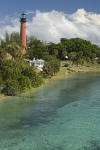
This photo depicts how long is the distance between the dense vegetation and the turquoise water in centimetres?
326

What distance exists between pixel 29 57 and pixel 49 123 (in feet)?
187

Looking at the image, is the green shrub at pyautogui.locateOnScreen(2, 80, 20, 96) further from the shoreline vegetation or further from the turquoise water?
the turquoise water

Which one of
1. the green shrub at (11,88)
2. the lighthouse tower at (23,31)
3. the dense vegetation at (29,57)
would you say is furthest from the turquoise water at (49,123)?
the lighthouse tower at (23,31)

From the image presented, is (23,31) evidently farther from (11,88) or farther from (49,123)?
(49,123)

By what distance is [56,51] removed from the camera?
294ft

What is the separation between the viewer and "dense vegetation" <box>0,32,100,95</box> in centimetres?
3301

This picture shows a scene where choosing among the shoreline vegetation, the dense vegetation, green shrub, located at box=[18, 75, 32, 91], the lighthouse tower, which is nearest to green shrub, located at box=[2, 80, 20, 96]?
the dense vegetation

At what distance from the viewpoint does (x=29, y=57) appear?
76.3 m

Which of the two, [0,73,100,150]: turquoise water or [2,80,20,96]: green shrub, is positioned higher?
[2,80,20,96]: green shrub

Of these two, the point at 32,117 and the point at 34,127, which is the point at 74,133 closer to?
the point at 34,127

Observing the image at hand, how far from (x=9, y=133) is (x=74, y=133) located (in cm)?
532

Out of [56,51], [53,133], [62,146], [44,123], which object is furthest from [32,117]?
[56,51]

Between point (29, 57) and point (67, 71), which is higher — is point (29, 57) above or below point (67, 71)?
above

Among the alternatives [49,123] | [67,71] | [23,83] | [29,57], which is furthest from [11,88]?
[29,57]
